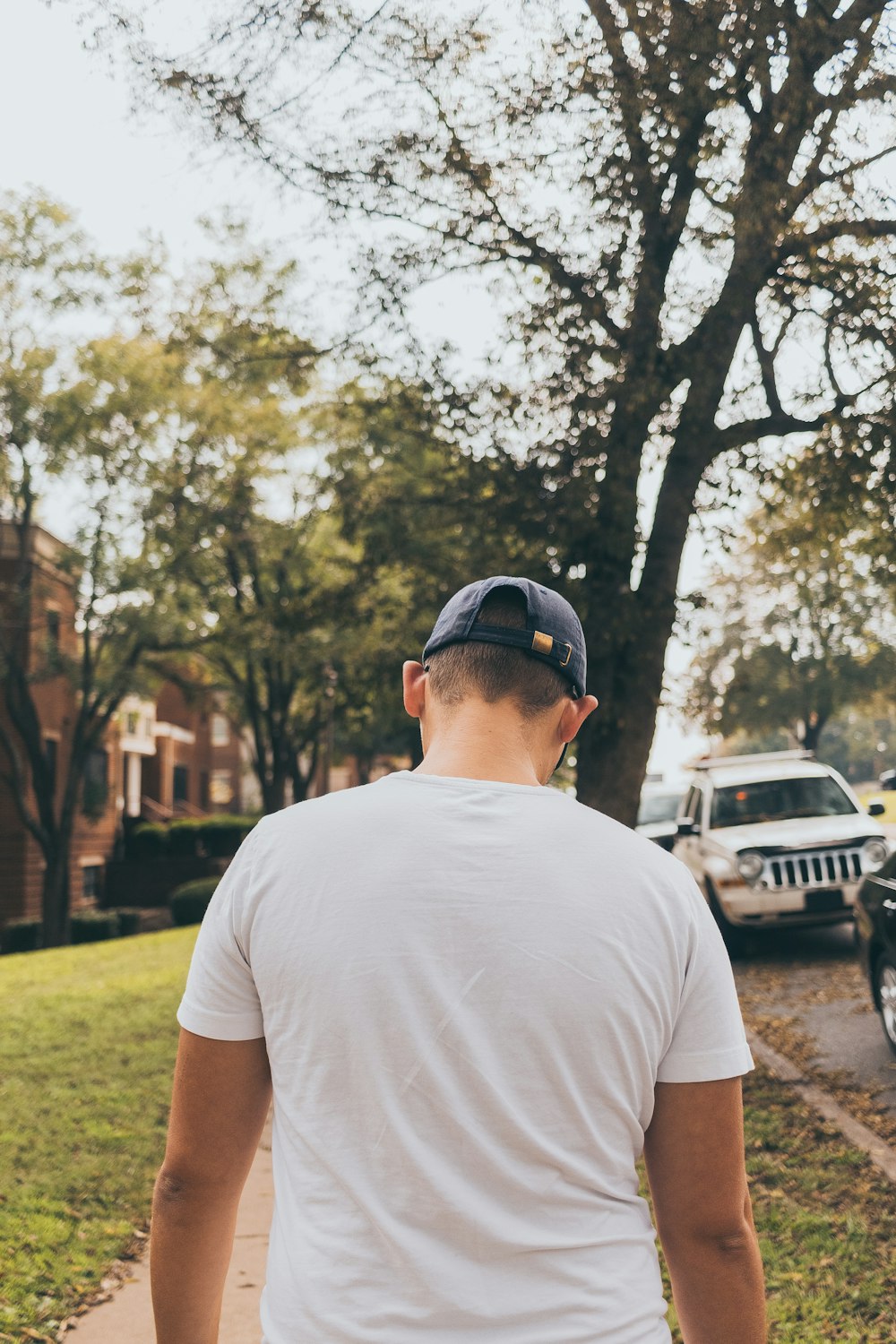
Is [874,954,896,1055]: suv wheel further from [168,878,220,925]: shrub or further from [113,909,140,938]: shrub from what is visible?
[113,909,140,938]: shrub

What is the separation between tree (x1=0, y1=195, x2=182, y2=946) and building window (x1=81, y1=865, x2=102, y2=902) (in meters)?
13.9

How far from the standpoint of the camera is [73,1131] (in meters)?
7.40

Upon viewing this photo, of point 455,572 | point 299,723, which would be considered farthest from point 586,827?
point 299,723

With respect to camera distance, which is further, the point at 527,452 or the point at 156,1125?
the point at 527,452

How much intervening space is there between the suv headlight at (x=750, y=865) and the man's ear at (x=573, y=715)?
1034 cm

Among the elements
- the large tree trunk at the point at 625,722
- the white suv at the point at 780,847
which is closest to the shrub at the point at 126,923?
the white suv at the point at 780,847

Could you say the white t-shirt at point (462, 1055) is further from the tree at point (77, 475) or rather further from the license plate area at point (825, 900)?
the tree at point (77, 475)

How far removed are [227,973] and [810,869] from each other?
35.5 ft

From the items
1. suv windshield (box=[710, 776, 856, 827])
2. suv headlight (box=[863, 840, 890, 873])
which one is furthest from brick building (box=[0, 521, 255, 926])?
suv headlight (box=[863, 840, 890, 873])

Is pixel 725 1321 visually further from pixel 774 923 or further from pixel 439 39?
pixel 774 923

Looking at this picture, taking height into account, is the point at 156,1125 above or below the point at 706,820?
below

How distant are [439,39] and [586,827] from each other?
7.78 m

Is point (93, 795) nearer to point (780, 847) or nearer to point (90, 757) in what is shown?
point (90, 757)

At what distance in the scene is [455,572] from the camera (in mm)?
10273
